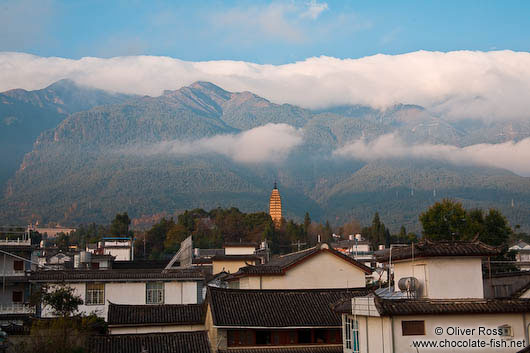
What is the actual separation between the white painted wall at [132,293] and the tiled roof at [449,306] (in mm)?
24844

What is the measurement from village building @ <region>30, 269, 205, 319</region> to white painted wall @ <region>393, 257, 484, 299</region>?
80.6 ft

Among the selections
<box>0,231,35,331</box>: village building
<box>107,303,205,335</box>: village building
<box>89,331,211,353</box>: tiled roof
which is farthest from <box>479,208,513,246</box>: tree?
<box>0,231,35,331</box>: village building

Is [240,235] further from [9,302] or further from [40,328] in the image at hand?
[40,328]

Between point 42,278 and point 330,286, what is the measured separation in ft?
66.5

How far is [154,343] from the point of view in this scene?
3472 centimetres

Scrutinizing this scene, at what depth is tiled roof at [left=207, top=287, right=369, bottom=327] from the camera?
114ft

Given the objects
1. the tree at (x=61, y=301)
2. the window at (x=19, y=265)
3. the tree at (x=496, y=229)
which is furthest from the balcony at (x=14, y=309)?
the tree at (x=496, y=229)

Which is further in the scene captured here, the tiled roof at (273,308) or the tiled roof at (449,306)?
the tiled roof at (273,308)

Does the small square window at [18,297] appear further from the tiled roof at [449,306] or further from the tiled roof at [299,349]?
the tiled roof at [449,306]

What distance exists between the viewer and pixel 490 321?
26.0 m

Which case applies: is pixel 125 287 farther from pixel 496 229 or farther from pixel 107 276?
pixel 496 229

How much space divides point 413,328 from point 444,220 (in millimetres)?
53471

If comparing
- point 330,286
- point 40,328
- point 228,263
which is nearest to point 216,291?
point 40,328

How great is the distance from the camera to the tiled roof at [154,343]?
33812 mm
